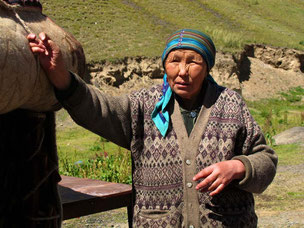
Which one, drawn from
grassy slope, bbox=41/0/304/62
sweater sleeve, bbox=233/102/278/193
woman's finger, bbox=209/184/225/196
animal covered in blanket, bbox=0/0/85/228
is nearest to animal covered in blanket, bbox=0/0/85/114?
animal covered in blanket, bbox=0/0/85/228

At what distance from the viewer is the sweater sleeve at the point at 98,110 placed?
206cm

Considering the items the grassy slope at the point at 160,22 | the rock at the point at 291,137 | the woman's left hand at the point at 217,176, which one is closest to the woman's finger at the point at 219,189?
the woman's left hand at the point at 217,176

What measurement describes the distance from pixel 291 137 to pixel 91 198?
9.90 meters

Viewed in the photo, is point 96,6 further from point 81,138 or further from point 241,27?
point 81,138

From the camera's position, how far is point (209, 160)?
2.42 meters

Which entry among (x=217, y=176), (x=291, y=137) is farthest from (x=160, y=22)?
(x=217, y=176)

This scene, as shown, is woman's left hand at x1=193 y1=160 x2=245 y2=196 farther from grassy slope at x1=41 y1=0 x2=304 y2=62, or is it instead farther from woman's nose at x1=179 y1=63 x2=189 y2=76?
grassy slope at x1=41 y1=0 x2=304 y2=62

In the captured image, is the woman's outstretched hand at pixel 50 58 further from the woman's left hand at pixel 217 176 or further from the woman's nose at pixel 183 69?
the woman's left hand at pixel 217 176

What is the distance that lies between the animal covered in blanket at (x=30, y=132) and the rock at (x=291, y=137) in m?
10.2

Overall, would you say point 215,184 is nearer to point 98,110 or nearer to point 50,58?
point 98,110

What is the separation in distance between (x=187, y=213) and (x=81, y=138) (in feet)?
42.7

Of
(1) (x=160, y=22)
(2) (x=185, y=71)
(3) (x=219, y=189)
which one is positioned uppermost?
(2) (x=185, y=71)

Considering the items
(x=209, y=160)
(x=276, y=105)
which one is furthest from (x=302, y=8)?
(x=209, y=160)

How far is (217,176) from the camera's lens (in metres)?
2.25
